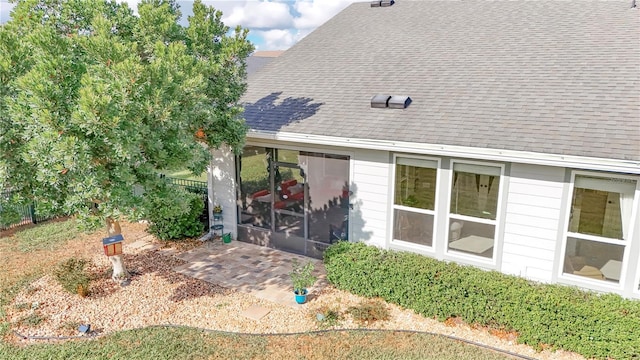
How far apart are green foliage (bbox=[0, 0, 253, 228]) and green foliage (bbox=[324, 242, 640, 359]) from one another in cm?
395

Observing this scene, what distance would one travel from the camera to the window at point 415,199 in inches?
338

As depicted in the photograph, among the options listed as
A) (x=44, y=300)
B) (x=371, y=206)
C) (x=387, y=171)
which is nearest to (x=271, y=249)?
(x=371, y=206)

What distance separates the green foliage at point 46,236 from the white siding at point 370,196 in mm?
7960

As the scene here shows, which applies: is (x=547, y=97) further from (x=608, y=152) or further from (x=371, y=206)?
(x=371, y=206)

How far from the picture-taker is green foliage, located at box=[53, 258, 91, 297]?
334 inches

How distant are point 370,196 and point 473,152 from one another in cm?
251

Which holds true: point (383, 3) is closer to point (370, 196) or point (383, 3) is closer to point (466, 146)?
point (370, 196)

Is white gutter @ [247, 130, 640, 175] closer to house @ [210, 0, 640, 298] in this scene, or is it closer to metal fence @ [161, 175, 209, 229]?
house @ [210, 0, 640, 298]

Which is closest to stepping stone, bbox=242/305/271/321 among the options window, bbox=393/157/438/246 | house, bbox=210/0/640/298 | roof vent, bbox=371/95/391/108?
house, bbox=210/0/640/298

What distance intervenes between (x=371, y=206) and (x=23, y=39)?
689 centimetres

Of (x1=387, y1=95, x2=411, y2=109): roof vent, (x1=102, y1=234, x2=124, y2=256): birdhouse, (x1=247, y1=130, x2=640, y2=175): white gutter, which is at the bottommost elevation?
(x1=102, y1=234, x2=124, y2=256): birdhouse

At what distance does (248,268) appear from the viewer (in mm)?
9891

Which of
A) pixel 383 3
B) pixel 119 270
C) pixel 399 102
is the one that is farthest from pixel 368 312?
pixel 383 3

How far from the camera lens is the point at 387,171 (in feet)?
29.2
